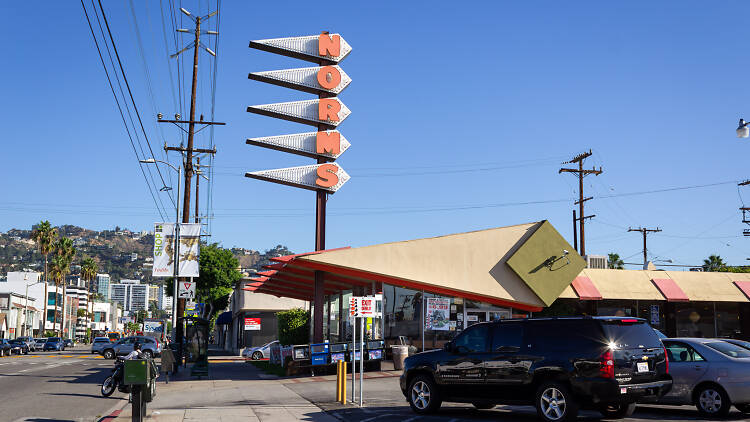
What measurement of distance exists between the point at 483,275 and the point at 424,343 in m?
3.68

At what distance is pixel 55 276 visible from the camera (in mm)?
111938

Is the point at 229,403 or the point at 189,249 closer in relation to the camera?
the point at 229,403

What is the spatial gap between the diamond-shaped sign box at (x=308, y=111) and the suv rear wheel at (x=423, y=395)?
21.0 meters

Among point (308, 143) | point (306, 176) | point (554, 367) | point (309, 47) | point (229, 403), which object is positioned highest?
point (309, 47)

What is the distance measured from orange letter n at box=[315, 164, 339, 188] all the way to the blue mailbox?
9.30 meters

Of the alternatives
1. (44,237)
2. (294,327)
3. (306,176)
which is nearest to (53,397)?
(306,176)

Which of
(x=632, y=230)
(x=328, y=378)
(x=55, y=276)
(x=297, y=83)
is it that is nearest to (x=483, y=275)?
(x=328, y=378)

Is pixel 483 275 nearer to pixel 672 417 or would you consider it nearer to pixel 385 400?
pixel 385 400

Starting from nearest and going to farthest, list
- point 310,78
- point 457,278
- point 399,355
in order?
1. point 399,355
2. point 457,278
3. point 310,78

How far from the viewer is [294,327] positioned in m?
42.6

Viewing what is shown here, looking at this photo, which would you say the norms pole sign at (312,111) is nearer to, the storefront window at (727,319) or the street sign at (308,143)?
the street sign at (308,143)

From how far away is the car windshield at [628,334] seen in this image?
12.5m

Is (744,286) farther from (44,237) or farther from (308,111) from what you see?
(44,237)

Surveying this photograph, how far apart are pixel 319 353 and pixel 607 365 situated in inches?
634
